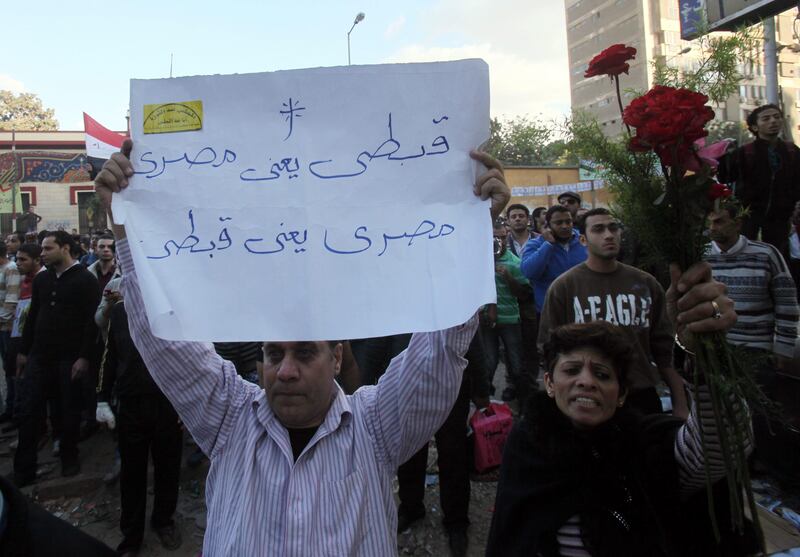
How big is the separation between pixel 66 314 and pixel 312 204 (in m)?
4.15

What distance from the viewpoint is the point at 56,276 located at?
15.4ft

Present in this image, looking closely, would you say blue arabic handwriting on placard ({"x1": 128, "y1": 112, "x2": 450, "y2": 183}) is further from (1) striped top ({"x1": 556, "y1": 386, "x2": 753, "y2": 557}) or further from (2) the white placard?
(1) striped top ({"x1": 556, "y1": 386, "x2": 753, "y2": 557})

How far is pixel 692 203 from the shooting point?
1.27 metres

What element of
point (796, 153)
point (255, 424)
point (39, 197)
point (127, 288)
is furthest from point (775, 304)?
point (39, 197)

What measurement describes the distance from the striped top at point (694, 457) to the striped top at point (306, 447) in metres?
0.59

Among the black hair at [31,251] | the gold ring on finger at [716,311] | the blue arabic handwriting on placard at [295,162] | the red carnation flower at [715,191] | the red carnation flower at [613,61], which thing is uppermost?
the black hair at [31,251]

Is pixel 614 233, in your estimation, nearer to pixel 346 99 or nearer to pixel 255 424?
pixel 346 99

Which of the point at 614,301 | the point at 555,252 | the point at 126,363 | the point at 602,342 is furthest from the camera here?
the point at 555,252

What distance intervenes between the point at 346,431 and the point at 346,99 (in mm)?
970

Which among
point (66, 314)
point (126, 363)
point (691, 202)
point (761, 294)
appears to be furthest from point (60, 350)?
point (761, 294)

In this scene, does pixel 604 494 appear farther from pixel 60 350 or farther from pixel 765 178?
pixel 60 350

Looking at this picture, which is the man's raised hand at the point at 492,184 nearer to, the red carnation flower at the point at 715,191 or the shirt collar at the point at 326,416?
the red carnation flower at the point at 715,191

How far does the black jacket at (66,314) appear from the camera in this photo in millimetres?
4621

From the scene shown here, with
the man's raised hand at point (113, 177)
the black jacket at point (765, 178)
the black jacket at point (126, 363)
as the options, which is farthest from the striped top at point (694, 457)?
the black jacket at point (765, 178)
